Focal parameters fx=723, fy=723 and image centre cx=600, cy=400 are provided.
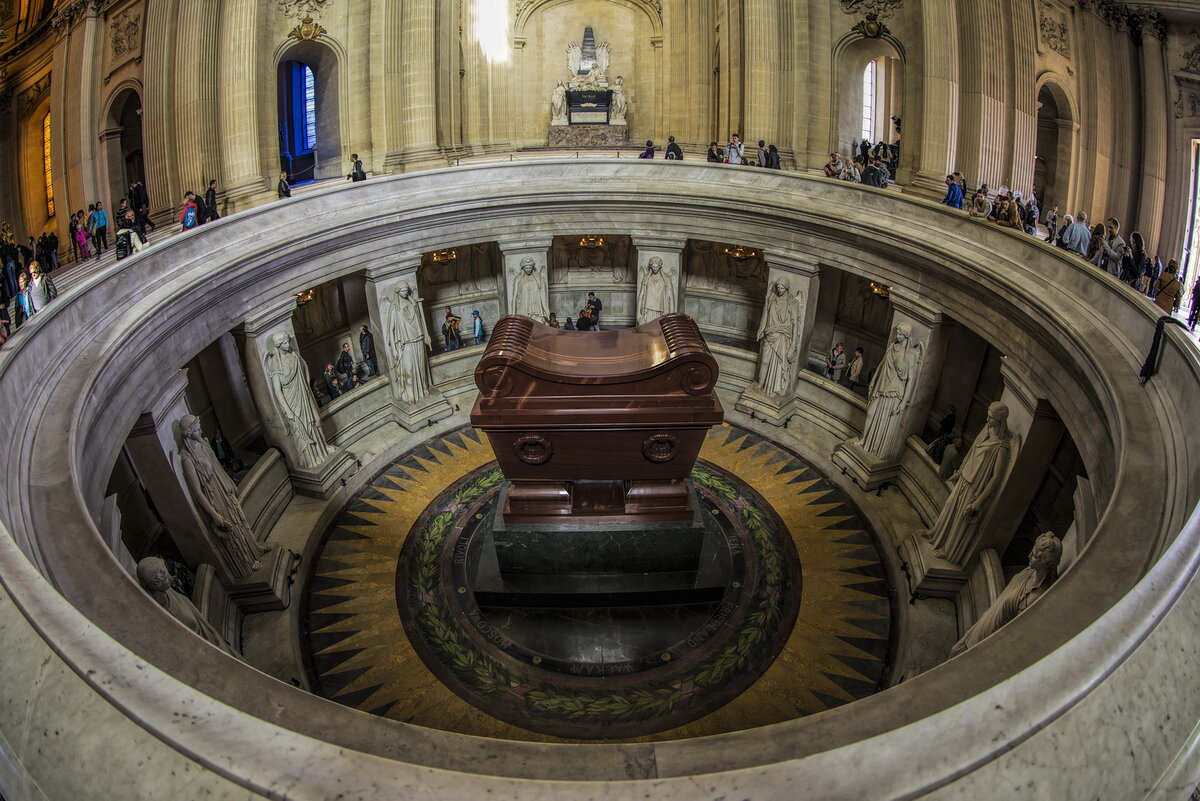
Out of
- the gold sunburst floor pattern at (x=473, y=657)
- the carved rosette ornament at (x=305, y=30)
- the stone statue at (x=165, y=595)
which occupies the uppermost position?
the carved rosette ornament at (x=305, y=30)

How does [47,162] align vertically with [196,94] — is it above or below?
below

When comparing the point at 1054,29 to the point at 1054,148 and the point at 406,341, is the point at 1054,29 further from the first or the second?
the point at 406,341

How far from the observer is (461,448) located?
1080cm

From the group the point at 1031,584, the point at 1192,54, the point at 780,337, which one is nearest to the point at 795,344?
the point at 780,337

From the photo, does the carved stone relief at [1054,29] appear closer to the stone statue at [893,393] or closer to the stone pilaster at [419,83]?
the stone statue at [893,393]

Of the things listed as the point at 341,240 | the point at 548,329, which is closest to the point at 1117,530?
the point at 548,329

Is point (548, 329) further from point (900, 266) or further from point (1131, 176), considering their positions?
point (1131, 176)

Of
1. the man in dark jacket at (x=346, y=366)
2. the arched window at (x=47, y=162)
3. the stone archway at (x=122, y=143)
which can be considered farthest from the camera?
the arched window at (x=47, y=162)

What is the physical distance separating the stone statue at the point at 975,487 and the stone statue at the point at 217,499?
759 centimetres

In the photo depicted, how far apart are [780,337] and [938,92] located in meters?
6.13

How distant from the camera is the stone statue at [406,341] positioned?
35.8 ft

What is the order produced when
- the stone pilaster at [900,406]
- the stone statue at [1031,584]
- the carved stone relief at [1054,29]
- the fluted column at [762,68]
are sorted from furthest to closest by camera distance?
the fluted column at [762,68] < the carved stone relief at [1054,29] < the stone pilaster at [900,406] < the stone statue at [1031,584]

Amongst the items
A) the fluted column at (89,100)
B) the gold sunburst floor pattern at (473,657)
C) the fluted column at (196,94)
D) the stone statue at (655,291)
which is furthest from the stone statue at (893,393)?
the fluted column at (89,100)

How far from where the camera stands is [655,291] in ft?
40.4
